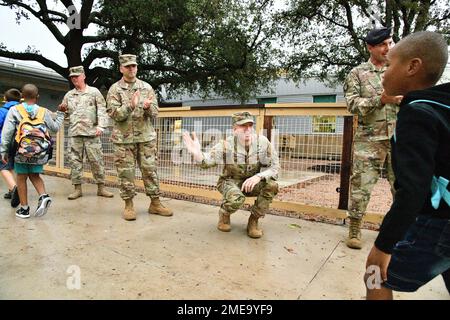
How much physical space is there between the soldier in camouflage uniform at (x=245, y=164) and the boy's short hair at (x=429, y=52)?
1.80 m

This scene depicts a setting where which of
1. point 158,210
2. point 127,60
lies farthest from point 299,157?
point 127,60

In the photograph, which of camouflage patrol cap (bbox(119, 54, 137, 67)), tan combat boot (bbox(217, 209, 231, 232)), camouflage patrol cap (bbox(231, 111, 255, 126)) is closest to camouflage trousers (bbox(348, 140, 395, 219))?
camouflage patrol cap (bbox(231, 111, 255, 126))

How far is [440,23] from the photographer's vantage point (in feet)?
30.7

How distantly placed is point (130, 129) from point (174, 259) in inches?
67.5

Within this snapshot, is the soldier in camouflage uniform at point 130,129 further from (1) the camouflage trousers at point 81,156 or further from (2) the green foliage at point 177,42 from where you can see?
(2) the green foliage at point 177,42

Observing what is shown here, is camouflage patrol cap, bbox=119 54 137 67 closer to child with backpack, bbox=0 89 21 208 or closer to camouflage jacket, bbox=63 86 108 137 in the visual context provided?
camouflage jacket, bbox=63 86 108 137

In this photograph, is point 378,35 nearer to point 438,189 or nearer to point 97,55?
point 438,189

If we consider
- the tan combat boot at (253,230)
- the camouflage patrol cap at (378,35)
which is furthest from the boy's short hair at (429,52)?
the tan combat boot at (253,230)

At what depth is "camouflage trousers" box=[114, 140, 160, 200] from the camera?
145 inches

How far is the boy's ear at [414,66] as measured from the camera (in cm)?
133

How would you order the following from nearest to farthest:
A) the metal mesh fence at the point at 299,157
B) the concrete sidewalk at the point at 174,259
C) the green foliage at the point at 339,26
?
the concrete sidewalk at the point at 174,259 → the metal mesh fence at the point at 299,157 → the green foliage at the point at 339,26

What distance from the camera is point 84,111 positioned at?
4676mm

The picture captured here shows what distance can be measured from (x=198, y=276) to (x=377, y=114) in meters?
2.05
